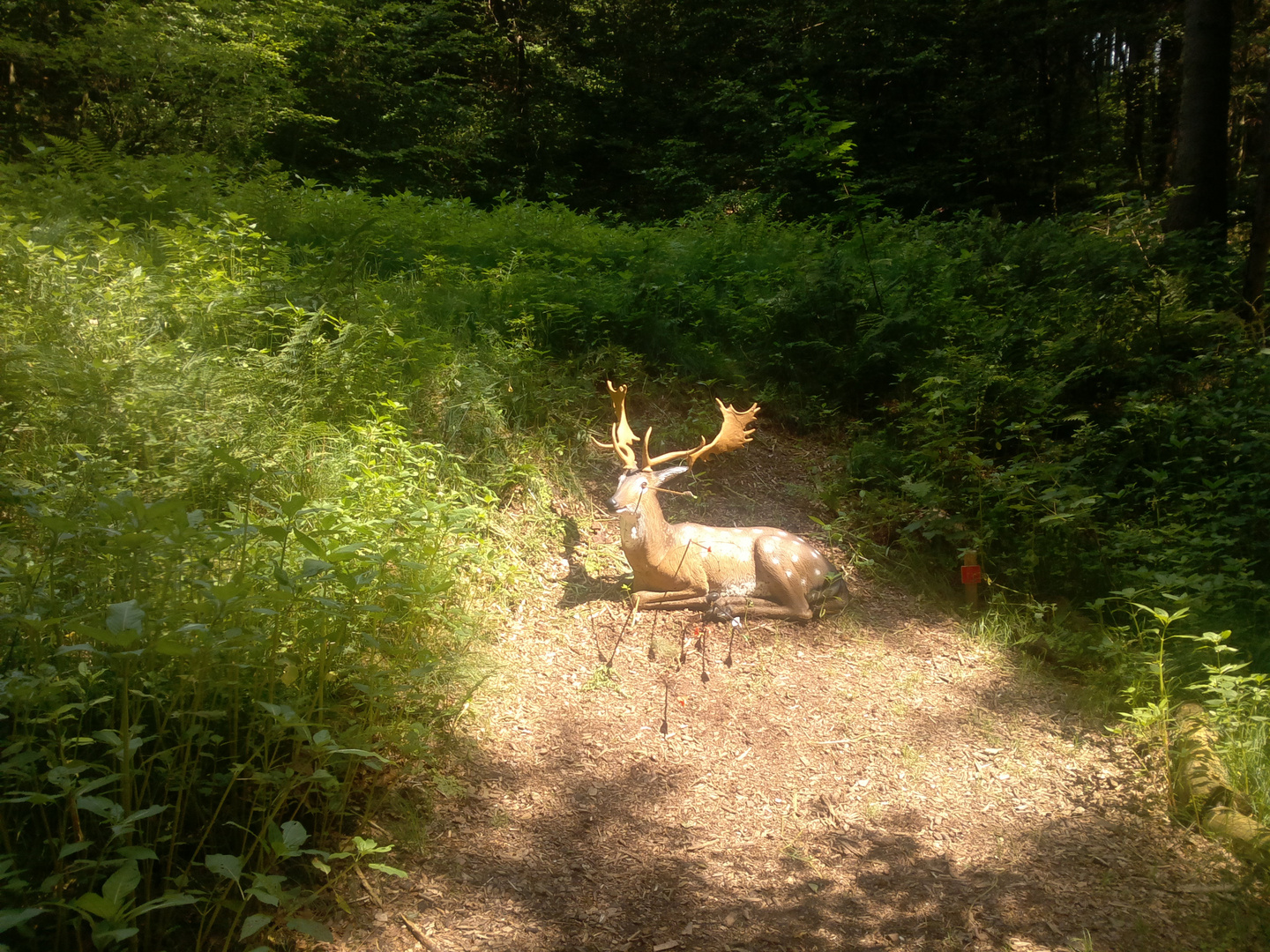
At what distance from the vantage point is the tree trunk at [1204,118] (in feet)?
29.4

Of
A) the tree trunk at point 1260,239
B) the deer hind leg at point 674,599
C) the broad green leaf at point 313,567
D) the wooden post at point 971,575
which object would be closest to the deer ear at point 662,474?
the deer hind leg at point 674,599

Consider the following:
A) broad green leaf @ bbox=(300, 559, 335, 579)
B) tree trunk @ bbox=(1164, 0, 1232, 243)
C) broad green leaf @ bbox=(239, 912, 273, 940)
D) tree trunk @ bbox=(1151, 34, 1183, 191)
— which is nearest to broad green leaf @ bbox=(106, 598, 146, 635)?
broad green leaf @ bbox=(300, 559, 335, 579)

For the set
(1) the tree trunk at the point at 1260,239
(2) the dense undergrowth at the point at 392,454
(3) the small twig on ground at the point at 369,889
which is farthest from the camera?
(1) the tree trunk at the point at 1260,239

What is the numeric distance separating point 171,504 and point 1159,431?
22.5 ft

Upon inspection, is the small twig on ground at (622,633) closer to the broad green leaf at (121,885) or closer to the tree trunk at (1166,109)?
the broad green leaf at (121,885)

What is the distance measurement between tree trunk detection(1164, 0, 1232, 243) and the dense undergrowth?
689mm

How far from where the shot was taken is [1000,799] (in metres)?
4.34

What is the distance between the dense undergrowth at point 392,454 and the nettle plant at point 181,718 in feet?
0.07

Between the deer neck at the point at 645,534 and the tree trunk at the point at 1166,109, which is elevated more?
the tree trunk at the point at 1166,109

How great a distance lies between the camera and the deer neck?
523 centimetres

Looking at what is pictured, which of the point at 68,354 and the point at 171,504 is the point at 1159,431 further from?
the point at 68,354

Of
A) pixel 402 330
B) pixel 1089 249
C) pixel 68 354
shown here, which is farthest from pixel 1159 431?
pixel 68 354

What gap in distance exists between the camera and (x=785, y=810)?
13.8 ft

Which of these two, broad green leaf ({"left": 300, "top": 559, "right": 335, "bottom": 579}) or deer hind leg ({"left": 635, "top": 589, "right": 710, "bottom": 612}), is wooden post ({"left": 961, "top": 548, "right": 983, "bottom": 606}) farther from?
broad green leaf ({"left": 300, "top": 559, "right": 335, "bottom": 579})
